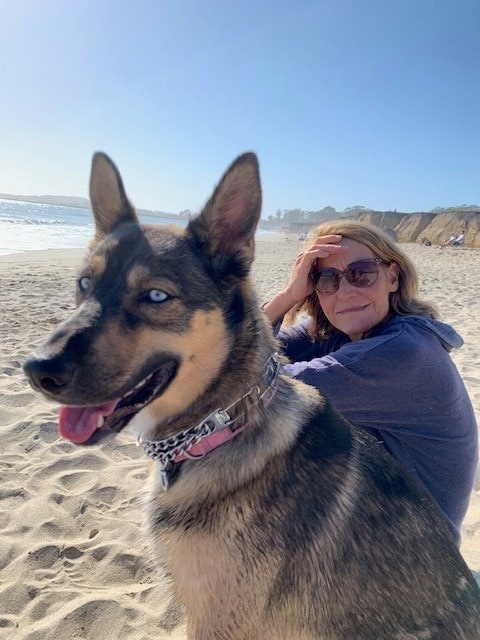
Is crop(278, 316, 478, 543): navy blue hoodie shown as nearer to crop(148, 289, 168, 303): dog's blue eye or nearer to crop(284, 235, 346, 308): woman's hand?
crop(284, 235, 346, 308): woman's hand

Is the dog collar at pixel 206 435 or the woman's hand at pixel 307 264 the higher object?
the woman's hand at pixel 307 264

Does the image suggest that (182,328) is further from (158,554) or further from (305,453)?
(158,554)

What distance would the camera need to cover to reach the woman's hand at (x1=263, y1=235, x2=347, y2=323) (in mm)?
3627

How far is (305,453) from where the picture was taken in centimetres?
240

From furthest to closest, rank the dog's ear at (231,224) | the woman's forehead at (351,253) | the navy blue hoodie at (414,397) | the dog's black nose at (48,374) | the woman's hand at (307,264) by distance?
the woman's hand at (307,264) < the woman's forehead at (351,253) < the navy blue hoodie at (414,397) < the dog's ear at (231,224) < the dog's black nose at (48,374)

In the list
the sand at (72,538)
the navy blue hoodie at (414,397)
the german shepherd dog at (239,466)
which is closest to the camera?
the german shepherd dog at (239,466)

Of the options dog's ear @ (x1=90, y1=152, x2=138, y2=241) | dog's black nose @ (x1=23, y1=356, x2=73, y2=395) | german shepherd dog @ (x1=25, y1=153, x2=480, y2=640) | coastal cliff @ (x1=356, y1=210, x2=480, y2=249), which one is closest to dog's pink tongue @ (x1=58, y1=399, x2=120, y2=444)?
german shepherd dog @ (x1=25, y1=153, x2=480, y2=640)

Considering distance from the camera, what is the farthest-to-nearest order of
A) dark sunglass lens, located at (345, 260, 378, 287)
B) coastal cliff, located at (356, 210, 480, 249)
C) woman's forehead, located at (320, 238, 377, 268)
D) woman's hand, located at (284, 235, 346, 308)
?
coastal cliff, located at (356, 210, 480, 249) < woman's hand, located at (284, 235, 346, 308) < woman's forehead, located at (320, 238, 377, 268) < dark sunglass lens, located at (345, 260, 378, 287)

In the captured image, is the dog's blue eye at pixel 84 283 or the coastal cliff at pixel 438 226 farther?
the coastal cliff at pixel 438 226

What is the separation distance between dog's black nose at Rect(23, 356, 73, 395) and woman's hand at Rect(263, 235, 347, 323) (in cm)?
220

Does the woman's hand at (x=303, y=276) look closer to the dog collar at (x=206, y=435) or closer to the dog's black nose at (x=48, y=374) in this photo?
the dog collar at (x=206, y=435)

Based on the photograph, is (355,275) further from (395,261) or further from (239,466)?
(239,466)

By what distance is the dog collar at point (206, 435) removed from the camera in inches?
95.0

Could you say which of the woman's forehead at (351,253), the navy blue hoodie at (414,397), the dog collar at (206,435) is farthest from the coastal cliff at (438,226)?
the dog collar at (206,435)
